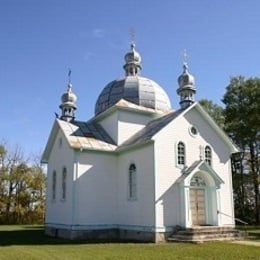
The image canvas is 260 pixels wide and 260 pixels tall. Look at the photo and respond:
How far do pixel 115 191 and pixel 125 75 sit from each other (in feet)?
31.3

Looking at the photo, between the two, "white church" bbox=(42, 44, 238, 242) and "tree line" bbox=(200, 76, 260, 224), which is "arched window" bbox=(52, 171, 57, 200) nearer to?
"white church" bbox=(42, 44, 238, 242)

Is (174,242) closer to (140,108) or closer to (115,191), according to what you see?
(115,191)

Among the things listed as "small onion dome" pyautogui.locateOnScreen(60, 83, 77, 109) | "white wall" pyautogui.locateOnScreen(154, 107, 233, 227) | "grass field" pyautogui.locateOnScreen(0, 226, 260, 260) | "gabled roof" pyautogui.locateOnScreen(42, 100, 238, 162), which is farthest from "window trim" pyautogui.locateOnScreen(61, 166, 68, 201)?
"grass field" pyautogui.locateOnScreen(0, 226, 260, 260)

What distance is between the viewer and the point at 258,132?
110ft

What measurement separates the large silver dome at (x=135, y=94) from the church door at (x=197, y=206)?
6637mm

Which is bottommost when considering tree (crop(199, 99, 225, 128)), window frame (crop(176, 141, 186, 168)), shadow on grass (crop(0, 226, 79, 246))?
shadow on grass (crop(0, 226, 79, 246))

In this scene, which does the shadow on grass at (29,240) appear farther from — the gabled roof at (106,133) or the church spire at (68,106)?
the church spire at (68,106)

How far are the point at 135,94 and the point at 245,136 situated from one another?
14.8m

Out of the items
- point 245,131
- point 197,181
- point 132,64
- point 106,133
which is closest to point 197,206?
point 197,181

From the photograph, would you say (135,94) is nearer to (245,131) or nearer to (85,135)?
(85,135)

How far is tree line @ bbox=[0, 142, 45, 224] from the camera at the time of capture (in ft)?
122

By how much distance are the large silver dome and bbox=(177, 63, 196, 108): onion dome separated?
176 cm

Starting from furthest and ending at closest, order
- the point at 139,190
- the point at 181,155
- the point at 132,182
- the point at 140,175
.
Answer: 1. the point at 132,182
2. the point at 181,155
3. the point at 140,175
4. the point at 139,190

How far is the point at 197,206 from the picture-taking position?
1886cm
